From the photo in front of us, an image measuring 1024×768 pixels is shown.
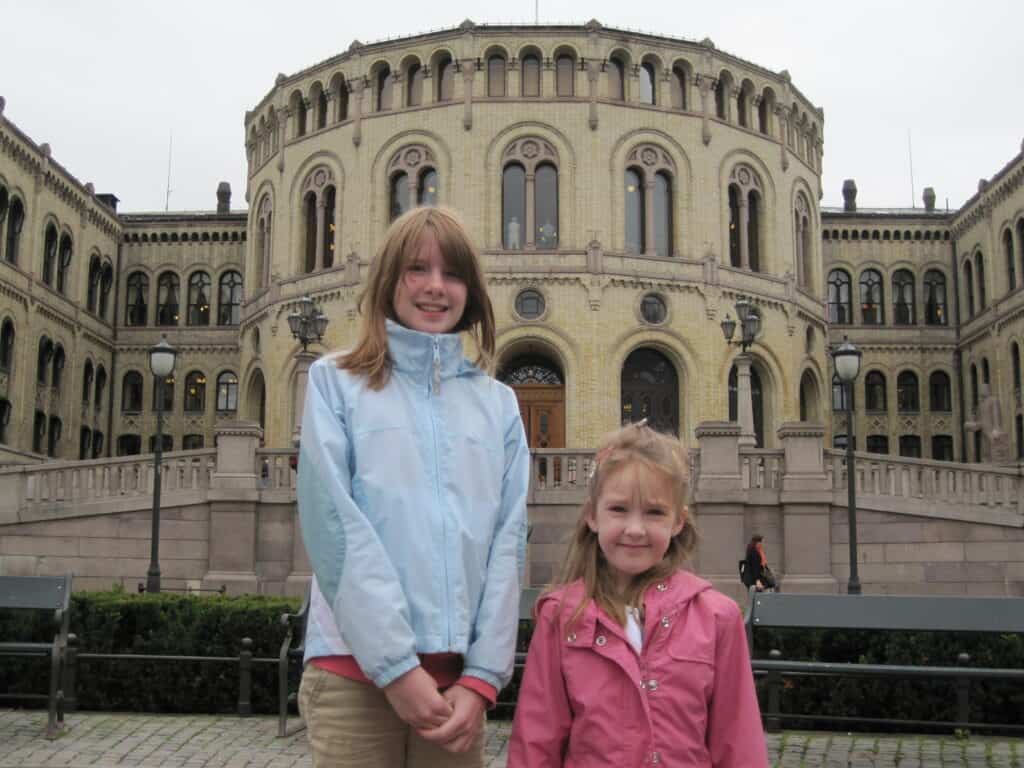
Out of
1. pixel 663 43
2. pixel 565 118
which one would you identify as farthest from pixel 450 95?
pixel 663 43

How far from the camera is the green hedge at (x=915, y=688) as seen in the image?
9039mm

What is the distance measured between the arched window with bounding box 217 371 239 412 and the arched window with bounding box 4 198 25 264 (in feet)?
35.1

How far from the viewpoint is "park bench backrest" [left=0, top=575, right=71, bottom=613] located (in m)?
9.23

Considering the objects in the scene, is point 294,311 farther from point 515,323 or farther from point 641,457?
point 641,457

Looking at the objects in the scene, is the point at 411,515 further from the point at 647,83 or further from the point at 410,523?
the point at 647,83

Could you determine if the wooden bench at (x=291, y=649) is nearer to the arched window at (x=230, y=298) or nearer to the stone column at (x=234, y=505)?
the stone column at (x=234, y=505)

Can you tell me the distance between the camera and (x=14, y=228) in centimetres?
4009

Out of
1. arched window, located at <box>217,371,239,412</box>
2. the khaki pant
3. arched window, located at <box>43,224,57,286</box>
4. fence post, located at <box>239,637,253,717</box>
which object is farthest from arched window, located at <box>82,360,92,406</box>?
the khaki pant

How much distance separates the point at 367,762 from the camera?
322 cm

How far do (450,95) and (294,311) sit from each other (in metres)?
8.88

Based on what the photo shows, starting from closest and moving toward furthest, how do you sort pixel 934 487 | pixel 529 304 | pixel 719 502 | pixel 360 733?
pixel 360 733 < pixel 719 502 < pixel 934 487 < pixel 529 304

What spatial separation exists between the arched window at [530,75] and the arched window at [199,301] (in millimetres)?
20270

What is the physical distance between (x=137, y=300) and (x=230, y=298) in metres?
4.28

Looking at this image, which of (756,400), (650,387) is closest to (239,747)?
(650,387)
